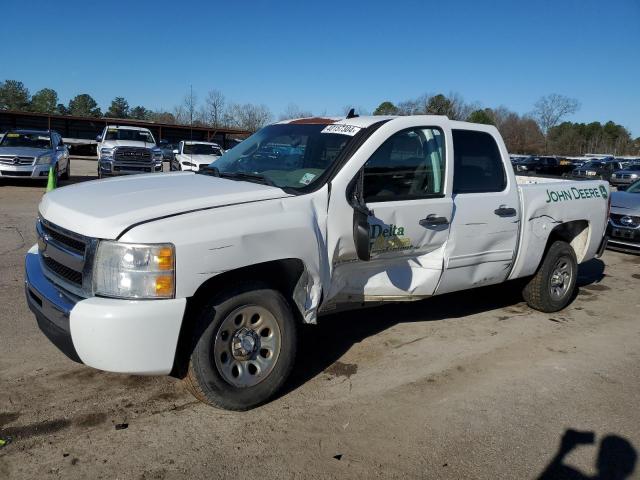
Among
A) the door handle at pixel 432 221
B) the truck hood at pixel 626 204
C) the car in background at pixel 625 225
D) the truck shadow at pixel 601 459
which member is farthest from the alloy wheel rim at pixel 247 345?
the truck hood at pixel 626 204

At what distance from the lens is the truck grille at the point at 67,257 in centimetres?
Answer: 303

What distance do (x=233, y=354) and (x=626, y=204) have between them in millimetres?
9257

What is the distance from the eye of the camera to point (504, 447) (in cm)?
325

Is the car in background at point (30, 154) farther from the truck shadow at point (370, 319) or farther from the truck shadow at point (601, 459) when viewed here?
the truck shadow at point (601, 459)

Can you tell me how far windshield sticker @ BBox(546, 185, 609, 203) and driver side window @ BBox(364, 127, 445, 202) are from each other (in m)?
1.69

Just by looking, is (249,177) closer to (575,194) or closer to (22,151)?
(575,194)

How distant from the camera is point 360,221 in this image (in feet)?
12.1

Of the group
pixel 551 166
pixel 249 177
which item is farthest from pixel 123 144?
pixel 551 166

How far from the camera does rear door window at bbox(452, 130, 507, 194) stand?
15.4 ft

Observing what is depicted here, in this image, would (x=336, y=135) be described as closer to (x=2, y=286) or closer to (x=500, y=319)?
(x=500, y=319)

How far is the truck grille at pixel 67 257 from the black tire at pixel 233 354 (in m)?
0.69

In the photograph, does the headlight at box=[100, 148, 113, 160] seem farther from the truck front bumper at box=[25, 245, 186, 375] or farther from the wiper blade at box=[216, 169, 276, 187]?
the truck front bumper at box=[25, 245, 186, 375]

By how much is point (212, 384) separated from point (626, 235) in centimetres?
901

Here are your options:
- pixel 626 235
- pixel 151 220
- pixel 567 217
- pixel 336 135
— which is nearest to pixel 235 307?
pixel 151 220
